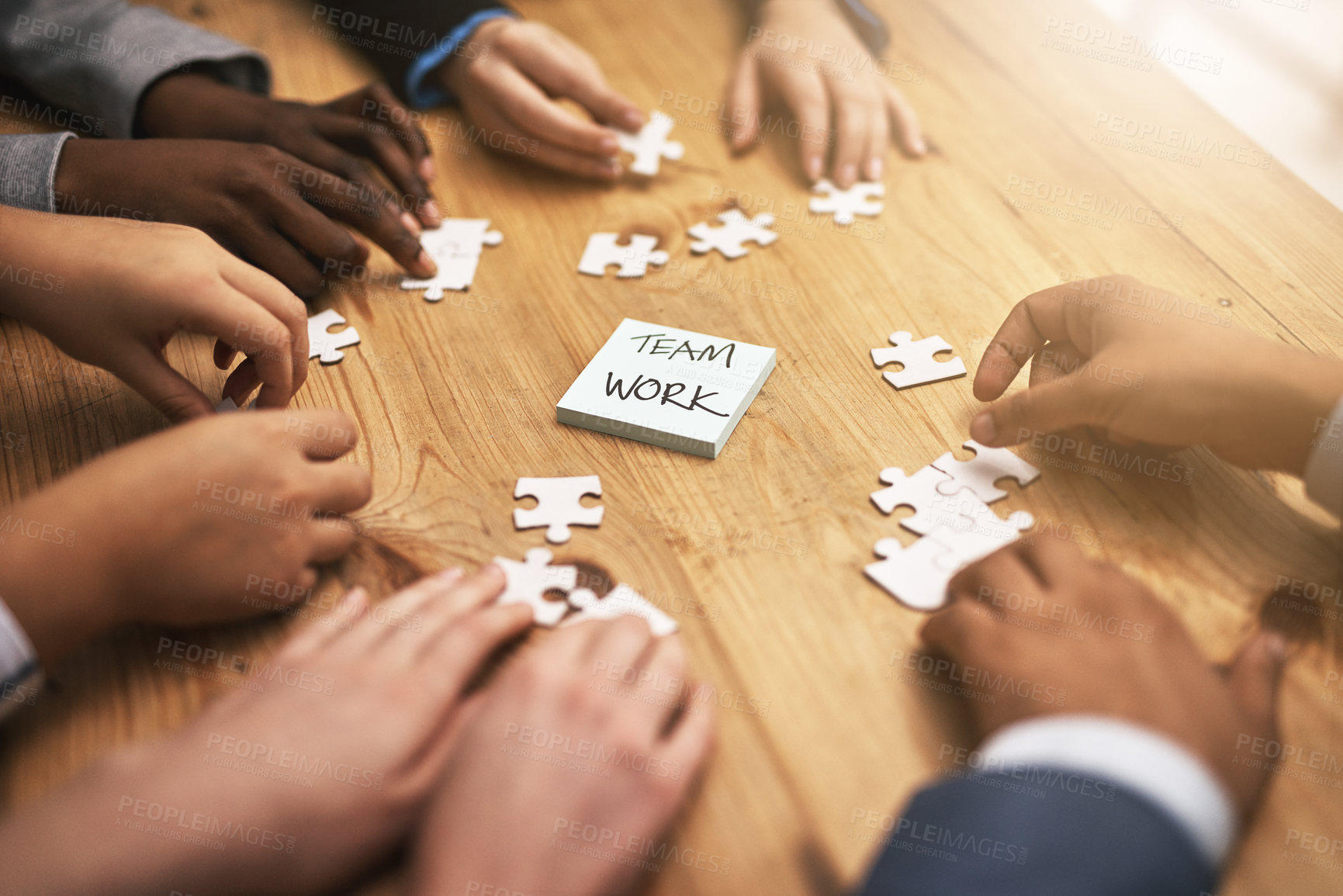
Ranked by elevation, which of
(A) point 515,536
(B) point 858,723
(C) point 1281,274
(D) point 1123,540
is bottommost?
(A) point 515,536

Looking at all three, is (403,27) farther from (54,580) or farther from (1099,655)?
(1099,655)

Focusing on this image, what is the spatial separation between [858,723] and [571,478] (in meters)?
0.43

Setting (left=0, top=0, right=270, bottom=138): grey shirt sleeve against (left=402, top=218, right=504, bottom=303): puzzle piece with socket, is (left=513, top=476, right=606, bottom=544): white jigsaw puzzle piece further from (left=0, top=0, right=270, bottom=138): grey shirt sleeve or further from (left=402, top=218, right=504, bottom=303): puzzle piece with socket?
(left=0, top=0, right=270, bottom=138): grey shirt sleeve

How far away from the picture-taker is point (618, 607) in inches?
35.8

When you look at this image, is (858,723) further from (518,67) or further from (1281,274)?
(518,67)

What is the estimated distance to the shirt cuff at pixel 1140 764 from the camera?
0.66 metres

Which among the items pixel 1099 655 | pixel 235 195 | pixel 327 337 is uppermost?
pixel 1099 655

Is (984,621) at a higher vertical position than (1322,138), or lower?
lower

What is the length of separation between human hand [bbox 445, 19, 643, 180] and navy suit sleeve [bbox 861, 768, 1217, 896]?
1.23m

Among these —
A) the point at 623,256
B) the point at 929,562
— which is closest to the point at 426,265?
the point at 623,256

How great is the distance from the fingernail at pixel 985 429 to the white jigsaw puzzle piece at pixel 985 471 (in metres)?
0.02

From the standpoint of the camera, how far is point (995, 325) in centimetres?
124

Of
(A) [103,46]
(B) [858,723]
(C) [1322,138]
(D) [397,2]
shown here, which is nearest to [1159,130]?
(C) [1322,138]

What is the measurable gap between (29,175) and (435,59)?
74 centimetres
